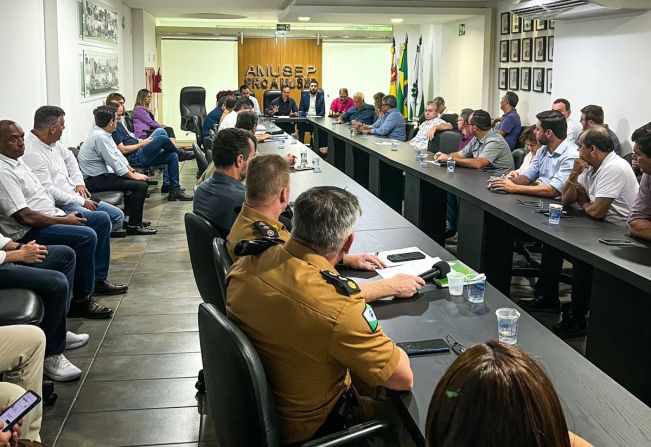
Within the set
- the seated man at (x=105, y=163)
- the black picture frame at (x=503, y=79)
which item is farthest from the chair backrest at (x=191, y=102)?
the seated man at (x=105, y=163)

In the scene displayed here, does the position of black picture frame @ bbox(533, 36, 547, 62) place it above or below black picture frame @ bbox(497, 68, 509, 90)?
above

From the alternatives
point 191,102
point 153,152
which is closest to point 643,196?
point 153,152

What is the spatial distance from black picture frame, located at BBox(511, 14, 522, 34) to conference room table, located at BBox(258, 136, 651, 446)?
706 centimetres

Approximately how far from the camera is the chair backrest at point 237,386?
146 centimetres

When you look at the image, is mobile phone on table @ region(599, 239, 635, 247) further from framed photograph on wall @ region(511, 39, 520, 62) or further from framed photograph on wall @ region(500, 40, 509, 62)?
framed photograph on wall @ region(500, 40, 509, 62)

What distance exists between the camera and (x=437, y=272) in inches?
96.3

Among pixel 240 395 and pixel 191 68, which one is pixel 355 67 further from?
pixel 240 395

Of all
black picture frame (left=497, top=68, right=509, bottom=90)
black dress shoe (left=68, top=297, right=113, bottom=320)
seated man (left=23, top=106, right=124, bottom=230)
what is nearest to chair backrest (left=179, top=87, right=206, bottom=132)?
black picture frame (left=497, top=68, right=509, bottom=90)

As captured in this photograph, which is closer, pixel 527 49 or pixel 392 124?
pixel 392 124

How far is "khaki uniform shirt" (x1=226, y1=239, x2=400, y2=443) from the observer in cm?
161

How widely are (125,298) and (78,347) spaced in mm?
816

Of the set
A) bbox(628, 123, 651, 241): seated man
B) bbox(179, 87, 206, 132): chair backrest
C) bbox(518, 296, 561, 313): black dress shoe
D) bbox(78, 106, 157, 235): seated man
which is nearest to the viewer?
bbox(628, 123, 651, 241): seated man

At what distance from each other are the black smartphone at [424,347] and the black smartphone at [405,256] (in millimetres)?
802

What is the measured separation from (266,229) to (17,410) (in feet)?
3.01
